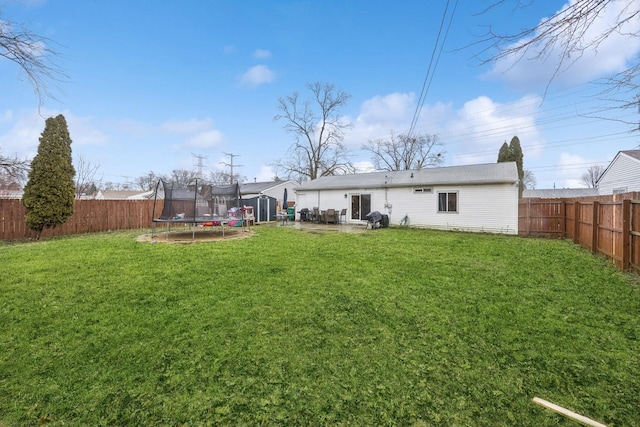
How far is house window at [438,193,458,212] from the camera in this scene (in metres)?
11.8

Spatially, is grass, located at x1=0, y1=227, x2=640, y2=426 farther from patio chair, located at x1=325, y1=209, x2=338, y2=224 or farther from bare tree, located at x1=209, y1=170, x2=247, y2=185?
bare tree, located at x1=209, y1=170, x2=247, y2=185

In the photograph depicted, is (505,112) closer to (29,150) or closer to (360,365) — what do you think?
(360,365)

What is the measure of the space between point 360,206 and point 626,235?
32.6 feet

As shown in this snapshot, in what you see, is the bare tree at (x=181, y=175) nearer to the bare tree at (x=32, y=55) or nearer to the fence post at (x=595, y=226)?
the bare tree at (x=32, y=55)

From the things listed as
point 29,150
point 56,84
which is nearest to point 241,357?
point 56,84

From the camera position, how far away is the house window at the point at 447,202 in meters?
11.8

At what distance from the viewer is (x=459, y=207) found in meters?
11.6

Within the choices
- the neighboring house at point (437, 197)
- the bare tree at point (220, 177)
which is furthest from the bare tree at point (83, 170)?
the bare tree at point (220, 177)

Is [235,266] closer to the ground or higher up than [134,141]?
closer to the ground

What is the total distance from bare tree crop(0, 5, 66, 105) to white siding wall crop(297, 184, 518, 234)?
11.9 m

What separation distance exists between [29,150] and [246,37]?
320 inches

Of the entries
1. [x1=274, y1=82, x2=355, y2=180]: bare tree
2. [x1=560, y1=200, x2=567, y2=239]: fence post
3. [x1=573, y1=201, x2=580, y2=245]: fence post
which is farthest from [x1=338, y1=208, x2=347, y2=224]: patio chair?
[x1=274, y1=82, x2=355, y2=180]: bare tree

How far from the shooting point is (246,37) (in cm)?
1087

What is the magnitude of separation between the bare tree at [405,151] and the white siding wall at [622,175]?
14.2m
